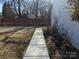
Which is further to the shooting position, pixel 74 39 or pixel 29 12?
pixel 29 12

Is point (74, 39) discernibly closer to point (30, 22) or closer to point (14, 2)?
point (30, 22)

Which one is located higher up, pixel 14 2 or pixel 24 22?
pixel 14 2

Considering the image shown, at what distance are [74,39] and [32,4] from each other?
47.0 metres

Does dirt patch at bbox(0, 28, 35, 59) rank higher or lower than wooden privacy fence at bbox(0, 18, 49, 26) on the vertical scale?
higher

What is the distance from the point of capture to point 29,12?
56281mm

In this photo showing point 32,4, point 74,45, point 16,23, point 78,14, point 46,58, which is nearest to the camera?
point 46,58

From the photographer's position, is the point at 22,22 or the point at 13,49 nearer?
the point at 13,49

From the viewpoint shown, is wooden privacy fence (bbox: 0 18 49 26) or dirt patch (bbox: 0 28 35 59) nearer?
dirt patch (bbox: 0 28 35 59)

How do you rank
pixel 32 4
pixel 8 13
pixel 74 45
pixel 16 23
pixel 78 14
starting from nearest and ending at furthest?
pixel 78 14, pixel 74 45, pixel 16 23, pixel 8 13, pixel 32 4

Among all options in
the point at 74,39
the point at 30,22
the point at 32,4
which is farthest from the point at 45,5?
the point at 74,39

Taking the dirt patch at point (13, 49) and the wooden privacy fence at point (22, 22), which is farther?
the wooden privacy fence at point (22, 22)

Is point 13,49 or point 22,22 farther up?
point 13,49

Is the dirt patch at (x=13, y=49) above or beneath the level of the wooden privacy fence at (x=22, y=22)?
above

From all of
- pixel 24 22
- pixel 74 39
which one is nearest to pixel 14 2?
pixel 24 22
